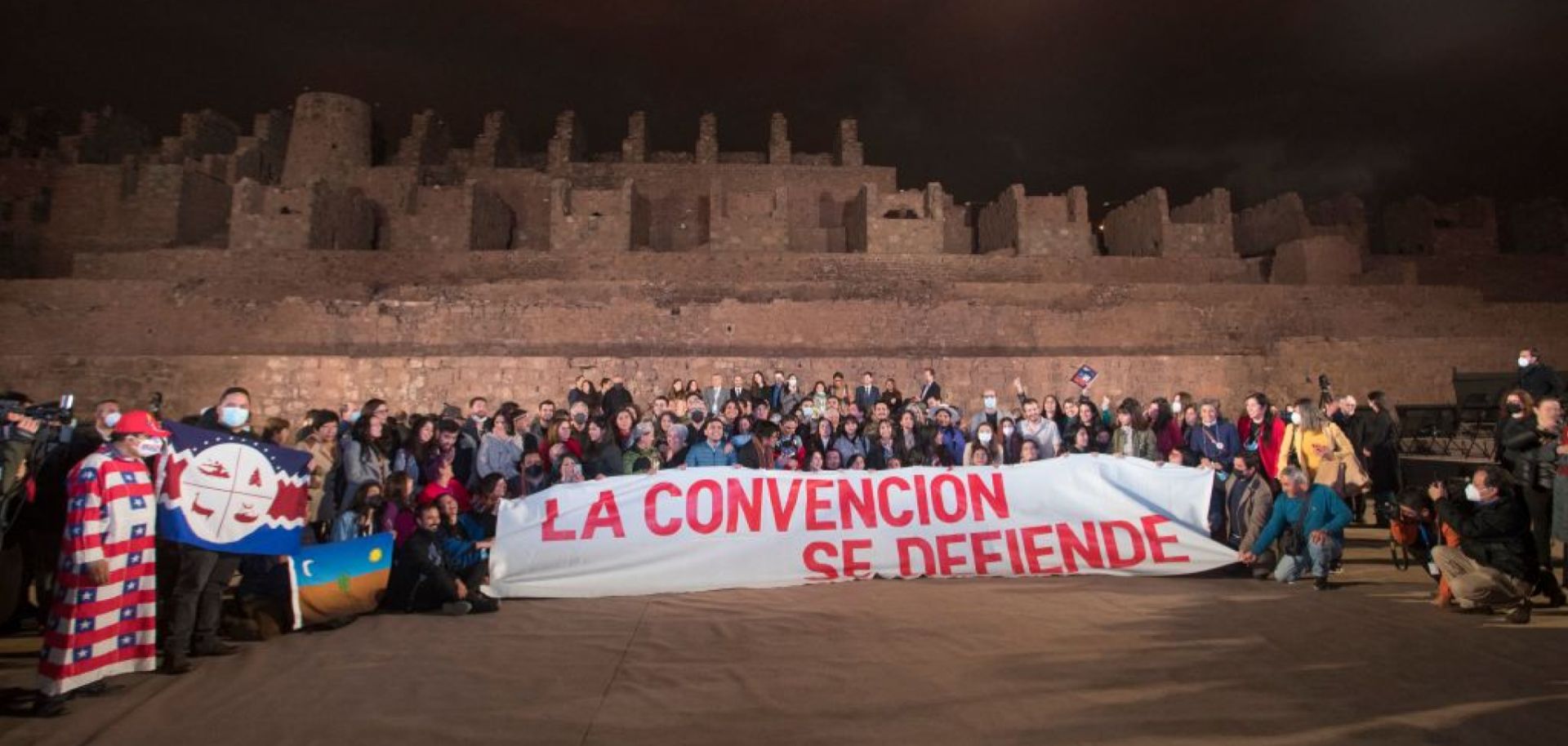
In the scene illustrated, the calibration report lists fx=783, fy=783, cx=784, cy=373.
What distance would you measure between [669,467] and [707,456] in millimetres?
663

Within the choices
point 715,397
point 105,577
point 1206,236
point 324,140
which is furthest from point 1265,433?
point 324,140

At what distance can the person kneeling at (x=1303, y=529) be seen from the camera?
6789mm

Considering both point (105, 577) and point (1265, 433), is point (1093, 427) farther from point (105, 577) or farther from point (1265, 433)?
point (105, 577)

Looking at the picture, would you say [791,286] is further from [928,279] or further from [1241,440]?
[1241,440]

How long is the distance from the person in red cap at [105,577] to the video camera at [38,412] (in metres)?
1.15

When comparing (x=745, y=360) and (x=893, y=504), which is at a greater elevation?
(x=745, y=360)

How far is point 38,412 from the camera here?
5.48 m

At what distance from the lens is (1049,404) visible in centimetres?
1034

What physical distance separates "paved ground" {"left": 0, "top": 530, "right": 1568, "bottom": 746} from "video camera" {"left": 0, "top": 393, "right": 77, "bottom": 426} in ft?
5.17

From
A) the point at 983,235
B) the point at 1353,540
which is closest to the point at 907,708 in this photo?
the point at 1353,540

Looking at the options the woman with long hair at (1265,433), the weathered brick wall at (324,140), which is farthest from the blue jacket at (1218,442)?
the weathered brick wall at (324,140)

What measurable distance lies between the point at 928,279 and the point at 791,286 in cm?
457

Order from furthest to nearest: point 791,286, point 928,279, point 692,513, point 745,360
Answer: point 928,279
point 791,286
point 745,360
point 692,513

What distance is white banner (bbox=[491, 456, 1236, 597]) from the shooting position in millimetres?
6820
